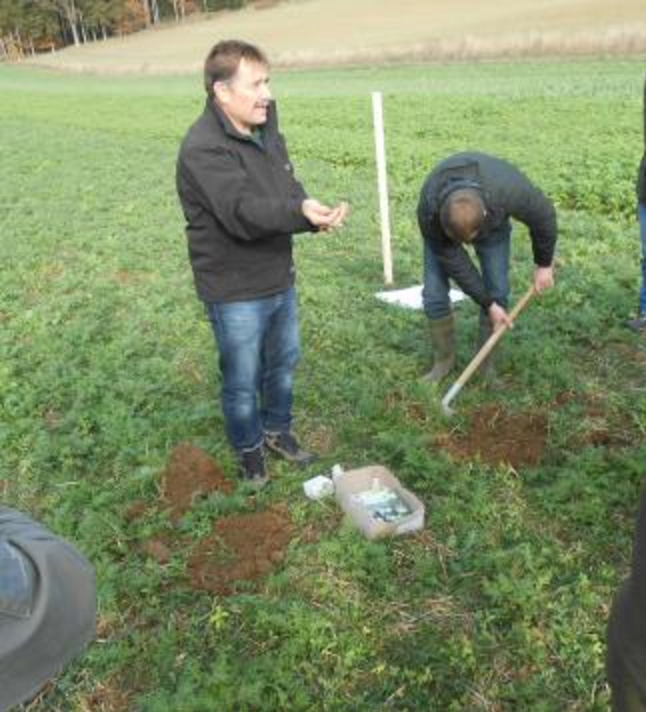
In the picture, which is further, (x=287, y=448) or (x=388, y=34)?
(x=388, y=34)

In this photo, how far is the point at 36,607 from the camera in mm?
1334

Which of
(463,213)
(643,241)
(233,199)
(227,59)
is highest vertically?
(227,59)

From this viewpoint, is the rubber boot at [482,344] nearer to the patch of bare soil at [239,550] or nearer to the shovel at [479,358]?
the shovel at [479,358]

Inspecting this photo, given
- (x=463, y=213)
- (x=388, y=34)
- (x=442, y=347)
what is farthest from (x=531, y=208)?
(x=388, y=34)

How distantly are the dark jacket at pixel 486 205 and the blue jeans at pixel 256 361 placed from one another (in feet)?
3.66

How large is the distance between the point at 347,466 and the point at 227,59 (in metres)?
2.25

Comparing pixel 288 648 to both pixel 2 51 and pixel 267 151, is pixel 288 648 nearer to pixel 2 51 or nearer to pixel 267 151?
pixel 267 151

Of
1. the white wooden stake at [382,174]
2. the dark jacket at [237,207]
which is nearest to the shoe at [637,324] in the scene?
the white wooden stake at [382,174]

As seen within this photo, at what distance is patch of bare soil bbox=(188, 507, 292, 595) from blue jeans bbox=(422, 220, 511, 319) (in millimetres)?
1946

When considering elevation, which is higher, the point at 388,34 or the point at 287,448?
the point at 287,448

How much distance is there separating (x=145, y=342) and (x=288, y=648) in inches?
148

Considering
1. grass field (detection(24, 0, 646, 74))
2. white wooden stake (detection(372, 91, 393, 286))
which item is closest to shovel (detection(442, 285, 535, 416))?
white wooden stake (detection(372, 91, 393, 286))

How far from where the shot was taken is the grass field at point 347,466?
3.40m

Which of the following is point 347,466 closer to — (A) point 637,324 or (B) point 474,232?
(B) point 474,232
